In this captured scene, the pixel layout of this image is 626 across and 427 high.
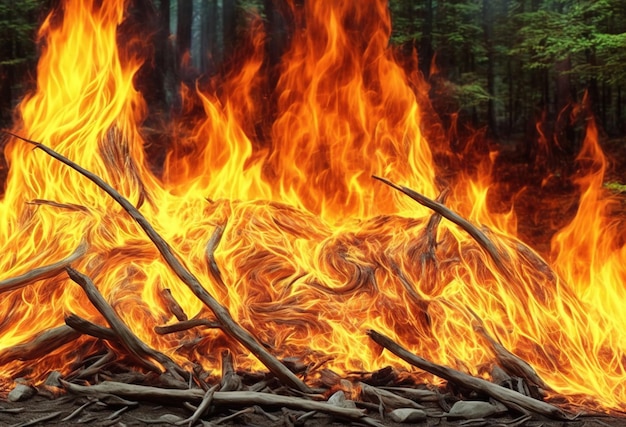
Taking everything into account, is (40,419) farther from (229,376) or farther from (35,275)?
(35,275)

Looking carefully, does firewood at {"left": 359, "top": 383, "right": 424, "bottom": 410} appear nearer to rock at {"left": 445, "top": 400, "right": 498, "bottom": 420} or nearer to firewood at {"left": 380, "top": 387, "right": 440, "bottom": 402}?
firewood at {"left": 380, "top": 387, "right": 440, "bottom": 402}

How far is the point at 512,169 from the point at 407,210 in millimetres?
8010

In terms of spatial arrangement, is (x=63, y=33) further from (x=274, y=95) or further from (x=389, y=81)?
(x=274, y=95)

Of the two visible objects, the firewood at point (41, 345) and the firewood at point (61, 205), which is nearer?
the firewood at point (41, 345)

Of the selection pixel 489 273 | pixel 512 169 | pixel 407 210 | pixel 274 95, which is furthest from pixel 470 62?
pixel 489 273

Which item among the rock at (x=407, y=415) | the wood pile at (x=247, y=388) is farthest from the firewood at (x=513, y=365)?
the rock at (x=407, y=415)

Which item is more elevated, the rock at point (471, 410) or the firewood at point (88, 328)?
the firewood at point (88, 328)

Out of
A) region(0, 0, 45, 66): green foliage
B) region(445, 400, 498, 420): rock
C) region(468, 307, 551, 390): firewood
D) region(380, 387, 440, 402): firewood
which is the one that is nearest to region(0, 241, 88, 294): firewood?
region(380, 387, 440, 402): firewood

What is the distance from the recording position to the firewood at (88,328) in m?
3.84

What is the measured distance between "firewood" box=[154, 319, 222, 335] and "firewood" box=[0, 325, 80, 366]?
1.82 feet

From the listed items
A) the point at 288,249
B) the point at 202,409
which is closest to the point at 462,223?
the point at 288,249

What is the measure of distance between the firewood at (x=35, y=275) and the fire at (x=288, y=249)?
0.19 metres

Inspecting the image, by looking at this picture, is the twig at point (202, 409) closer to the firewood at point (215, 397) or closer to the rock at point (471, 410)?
the firewood at point (215, 397)

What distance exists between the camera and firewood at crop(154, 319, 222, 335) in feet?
13.6
